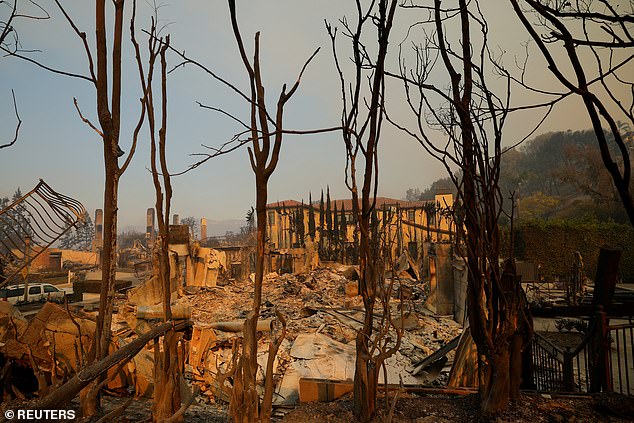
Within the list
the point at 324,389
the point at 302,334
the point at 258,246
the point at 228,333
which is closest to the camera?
the point at 258,246

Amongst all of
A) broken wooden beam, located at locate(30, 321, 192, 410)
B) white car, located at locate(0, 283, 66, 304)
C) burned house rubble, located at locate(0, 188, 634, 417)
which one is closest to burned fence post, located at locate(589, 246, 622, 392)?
burned house rubble, located at locate(0, 188, 634, 417)

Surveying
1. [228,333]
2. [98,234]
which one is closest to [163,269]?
[228,333]

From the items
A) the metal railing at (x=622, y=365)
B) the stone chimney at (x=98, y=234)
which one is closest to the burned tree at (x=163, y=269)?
the metal railing at (x=622, y=365)

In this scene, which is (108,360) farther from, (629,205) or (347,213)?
(347,213)

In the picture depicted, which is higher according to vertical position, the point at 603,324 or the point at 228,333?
the point at 603,324

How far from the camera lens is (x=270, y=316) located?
1006 centimetres

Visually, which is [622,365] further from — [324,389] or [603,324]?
[324,389]

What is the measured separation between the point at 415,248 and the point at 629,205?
25059mm

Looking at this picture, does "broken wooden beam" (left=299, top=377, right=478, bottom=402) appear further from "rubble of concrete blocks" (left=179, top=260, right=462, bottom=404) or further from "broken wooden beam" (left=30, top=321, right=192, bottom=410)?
"broken wooden beam" (left=30, top=321, right=192, bottom=410)

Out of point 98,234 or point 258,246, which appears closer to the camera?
point 258,246

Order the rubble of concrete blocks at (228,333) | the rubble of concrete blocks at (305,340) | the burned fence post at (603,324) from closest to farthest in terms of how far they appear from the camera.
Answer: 1. the burned fence post at (603,324)
2. the rubble of concrete blocks at (228,333)
3. the rubble of concrete blocks at (305,340)

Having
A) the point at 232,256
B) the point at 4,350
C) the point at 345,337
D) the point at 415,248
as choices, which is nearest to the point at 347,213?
the point at 415,248

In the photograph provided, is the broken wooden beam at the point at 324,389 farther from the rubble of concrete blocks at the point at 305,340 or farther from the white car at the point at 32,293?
the white car at the point at 32,293

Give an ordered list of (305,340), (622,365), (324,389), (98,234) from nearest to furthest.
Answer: (324,389) → (622,365) → (305,340) → (98,234)
